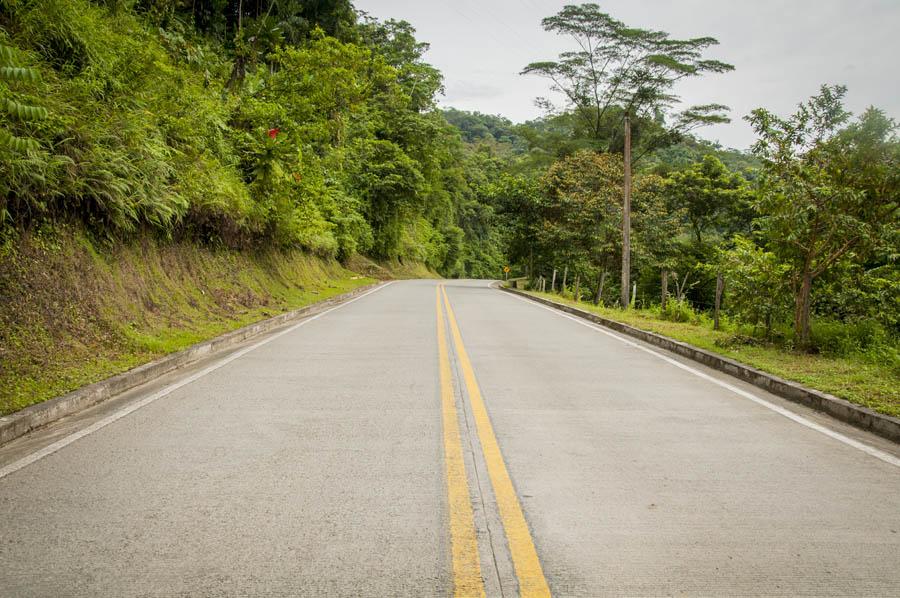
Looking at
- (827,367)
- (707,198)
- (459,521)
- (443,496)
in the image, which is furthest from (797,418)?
(707,198)

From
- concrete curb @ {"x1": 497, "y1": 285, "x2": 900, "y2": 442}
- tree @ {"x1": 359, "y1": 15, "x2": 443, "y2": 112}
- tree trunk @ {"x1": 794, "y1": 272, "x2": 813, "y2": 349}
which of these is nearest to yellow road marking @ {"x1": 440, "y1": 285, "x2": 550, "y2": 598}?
concrete curb @ {"x1": 497, "y1": 285, "x2": 900, "y2": 442}

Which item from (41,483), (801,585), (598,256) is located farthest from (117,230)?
(598,256)

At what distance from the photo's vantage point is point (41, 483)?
4336mm

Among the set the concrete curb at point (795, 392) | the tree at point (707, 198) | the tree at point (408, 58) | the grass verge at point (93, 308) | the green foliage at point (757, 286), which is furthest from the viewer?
the tree at point (408, 58)

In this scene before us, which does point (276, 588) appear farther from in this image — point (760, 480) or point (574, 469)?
point (760, 480)

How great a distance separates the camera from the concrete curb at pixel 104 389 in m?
5.55

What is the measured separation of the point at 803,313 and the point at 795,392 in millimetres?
3496

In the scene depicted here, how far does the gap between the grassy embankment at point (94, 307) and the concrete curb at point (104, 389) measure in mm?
141

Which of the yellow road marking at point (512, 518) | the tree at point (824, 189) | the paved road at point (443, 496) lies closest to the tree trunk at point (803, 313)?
the tree at point (824, 189)

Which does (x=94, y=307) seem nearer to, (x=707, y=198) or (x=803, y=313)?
(x=803, y=313)

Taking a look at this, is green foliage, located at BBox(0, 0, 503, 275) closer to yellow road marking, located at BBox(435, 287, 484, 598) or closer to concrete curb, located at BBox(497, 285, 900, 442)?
yellow road marking, located at BBox(435, 287, 484, 598)

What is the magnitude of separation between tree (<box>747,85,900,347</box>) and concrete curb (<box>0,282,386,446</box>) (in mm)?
9148

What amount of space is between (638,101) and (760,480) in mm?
40974

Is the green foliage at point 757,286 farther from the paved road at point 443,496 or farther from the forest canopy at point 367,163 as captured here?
the paved road at point 443,496
